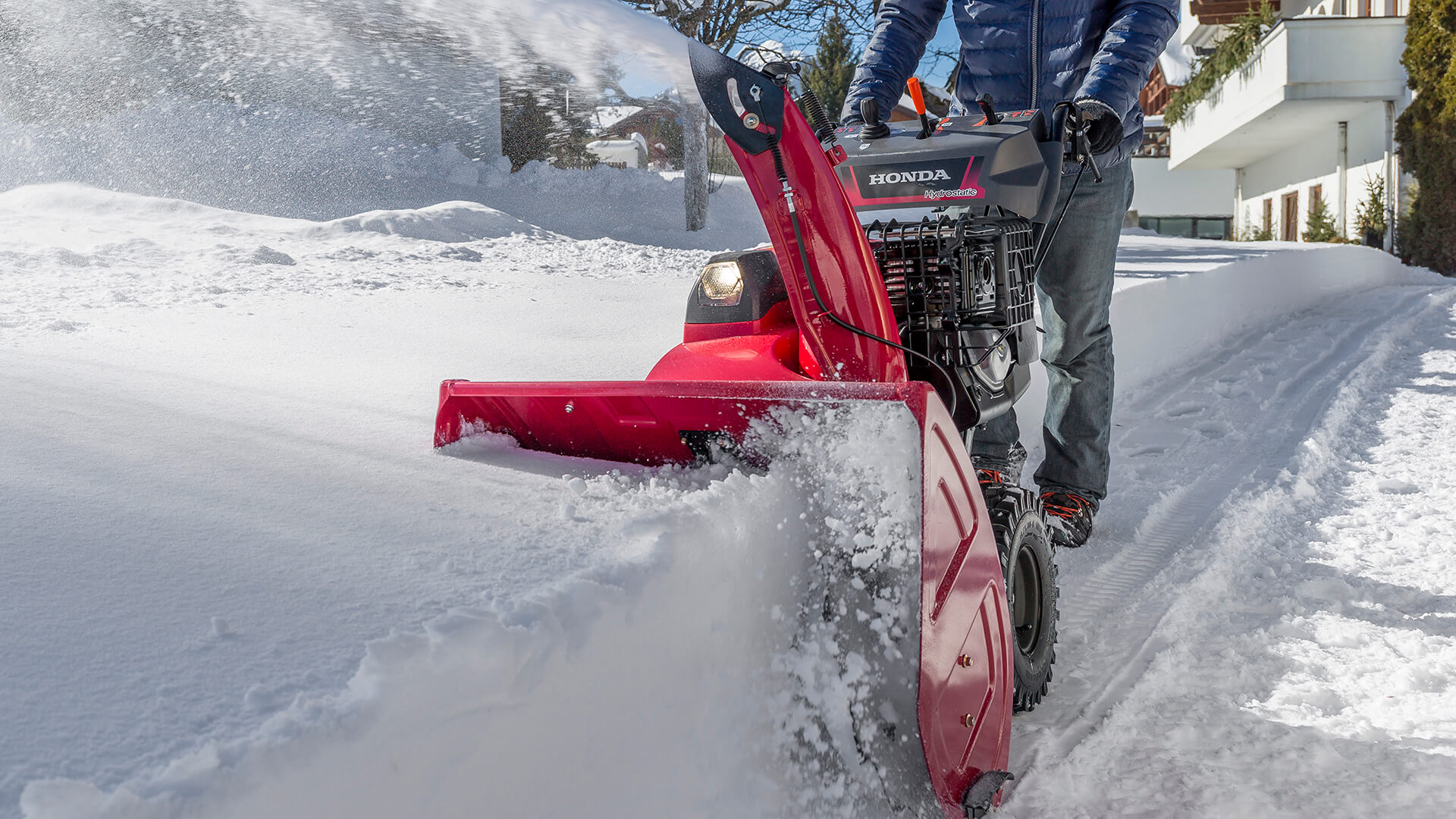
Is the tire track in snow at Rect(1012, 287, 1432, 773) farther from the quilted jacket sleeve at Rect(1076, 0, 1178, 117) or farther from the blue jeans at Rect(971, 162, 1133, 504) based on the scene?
the quilted jacket sleeve at Rect(1076, 0, 1178, 117)

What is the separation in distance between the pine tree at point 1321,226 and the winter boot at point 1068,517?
1678cm

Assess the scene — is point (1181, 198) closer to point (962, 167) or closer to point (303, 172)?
point (303, 172)

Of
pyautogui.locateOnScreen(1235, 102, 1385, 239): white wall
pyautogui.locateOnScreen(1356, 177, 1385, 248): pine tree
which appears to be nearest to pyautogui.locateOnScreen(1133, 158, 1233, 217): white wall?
pyautogui.locateOnScreen(1235, 102, 1385, 239): white wall

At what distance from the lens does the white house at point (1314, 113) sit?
15.4 meters

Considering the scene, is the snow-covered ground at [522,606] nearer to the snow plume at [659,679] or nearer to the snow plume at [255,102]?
the snow plume at [659,679]

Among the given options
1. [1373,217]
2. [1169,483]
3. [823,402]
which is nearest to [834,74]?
[1373,217]

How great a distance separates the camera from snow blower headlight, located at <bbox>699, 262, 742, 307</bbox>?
1.94m

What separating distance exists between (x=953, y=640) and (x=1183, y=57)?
132ft

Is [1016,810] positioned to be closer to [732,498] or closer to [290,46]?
[732,498]

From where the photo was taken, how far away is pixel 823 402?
4.86 ft

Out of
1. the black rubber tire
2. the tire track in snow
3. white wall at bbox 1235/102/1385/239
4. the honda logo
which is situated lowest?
the tire track in snow

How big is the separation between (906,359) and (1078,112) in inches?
25.3

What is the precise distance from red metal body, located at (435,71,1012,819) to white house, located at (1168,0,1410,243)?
16774 millimetres

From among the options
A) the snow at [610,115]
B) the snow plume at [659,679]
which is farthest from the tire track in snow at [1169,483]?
the snow at [610,115]
